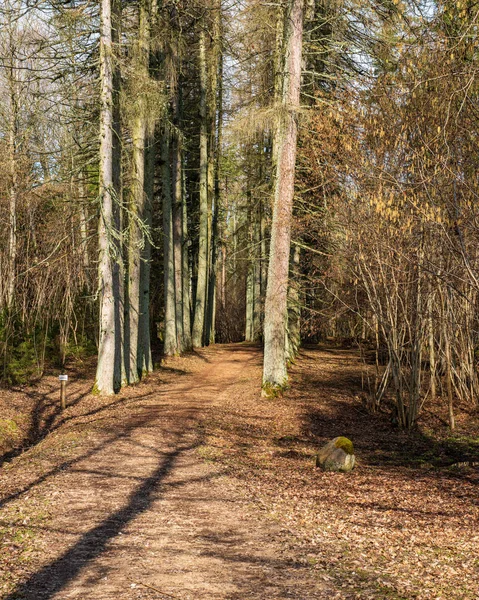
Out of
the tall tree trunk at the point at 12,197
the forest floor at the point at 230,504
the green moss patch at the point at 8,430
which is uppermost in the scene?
the tall tree trunk at the point at 12,197

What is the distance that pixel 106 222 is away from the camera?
47.1 ft

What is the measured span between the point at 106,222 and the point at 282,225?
4.08 meters

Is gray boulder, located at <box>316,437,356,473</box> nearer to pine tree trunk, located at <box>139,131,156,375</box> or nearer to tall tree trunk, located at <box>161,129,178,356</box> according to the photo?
pine tree trunk, located at <box>139,131,156,375</box>

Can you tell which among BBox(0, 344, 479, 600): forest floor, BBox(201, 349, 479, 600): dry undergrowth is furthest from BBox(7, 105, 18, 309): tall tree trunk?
BBox(201, 349, 479, 600): dry undergrowth

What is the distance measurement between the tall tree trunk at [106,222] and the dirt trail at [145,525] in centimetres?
291

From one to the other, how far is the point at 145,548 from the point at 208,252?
75.7 feet

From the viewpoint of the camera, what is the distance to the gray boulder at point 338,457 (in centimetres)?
953

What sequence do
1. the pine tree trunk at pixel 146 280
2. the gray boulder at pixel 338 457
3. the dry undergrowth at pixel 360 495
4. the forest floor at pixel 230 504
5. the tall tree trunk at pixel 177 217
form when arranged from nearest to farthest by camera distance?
the forest floor at pixel 230 504 → the dry undergrowth at pixel 360 495 → the gray boulder at pixel 338 457 → the pine tree trunk at pixel 146 280 → the tall tree trunk at pixel 177 217

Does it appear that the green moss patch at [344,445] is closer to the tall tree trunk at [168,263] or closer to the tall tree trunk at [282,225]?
Answer: the tall tree trunk at [282,225]

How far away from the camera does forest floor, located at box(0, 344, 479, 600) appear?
5.29m

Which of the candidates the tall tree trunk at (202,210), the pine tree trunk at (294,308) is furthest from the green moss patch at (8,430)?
the tall tree trunk at (202,210)

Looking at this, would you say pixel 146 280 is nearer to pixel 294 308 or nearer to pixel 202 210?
pixel 294 308

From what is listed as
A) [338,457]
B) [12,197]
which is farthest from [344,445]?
[12,197]

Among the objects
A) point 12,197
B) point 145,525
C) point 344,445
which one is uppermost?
point 12,197
